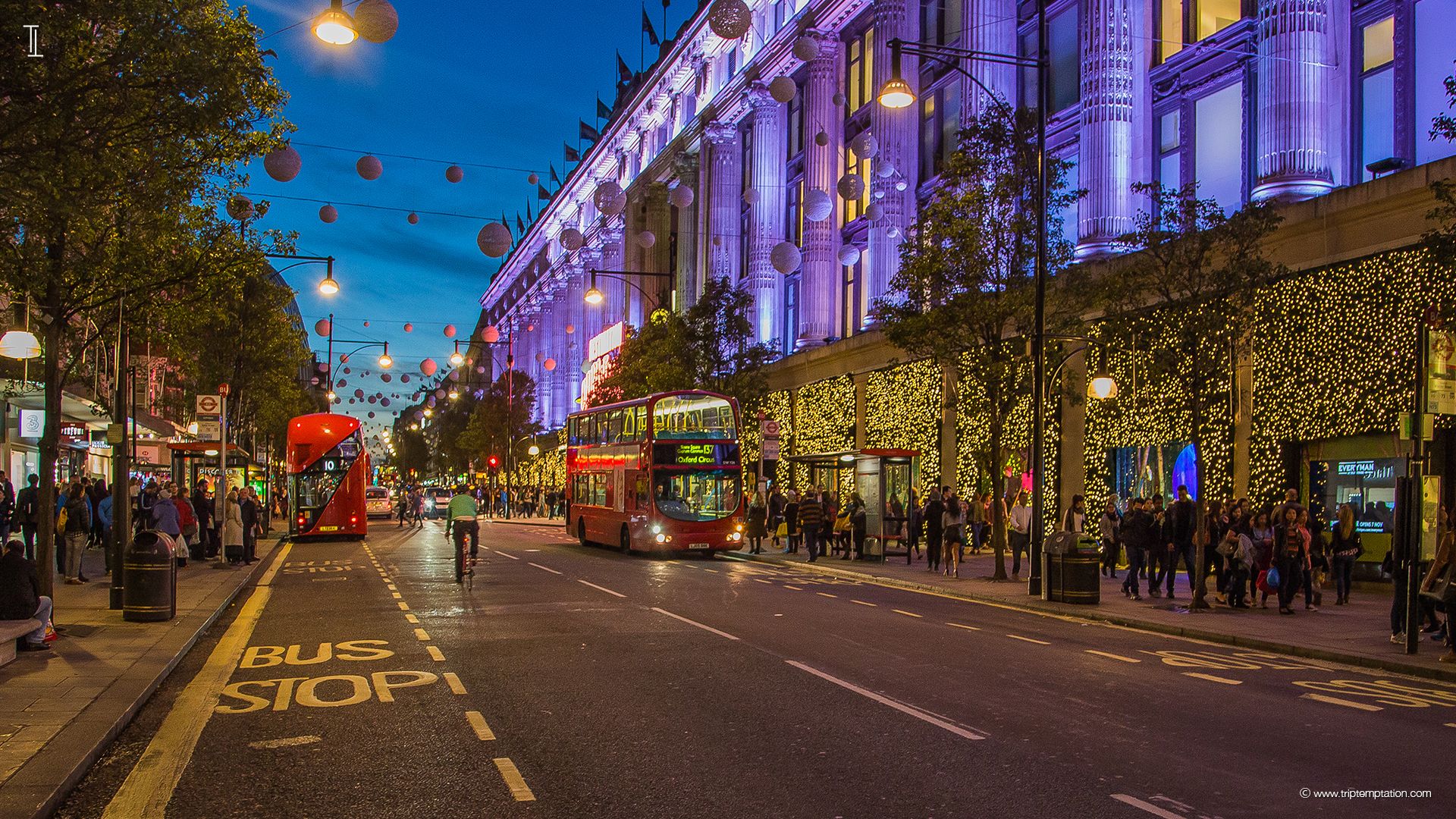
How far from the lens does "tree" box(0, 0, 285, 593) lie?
10.3m

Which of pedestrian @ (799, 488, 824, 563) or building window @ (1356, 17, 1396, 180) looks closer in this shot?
building window @ (1356, 17, 1396, 180)

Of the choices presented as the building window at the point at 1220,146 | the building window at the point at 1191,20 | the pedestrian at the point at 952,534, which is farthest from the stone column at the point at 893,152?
the pedestrian at the point at 952,534

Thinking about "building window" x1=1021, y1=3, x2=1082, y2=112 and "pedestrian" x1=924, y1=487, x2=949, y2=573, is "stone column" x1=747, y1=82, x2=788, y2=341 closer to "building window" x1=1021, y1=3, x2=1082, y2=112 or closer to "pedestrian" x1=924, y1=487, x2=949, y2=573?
"building window" x1=1021, y1=3, x2=1082, y2=112

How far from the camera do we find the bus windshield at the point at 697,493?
31859 mm

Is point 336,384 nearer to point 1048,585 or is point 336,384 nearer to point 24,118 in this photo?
point 1048,585

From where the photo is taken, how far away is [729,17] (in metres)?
25.4

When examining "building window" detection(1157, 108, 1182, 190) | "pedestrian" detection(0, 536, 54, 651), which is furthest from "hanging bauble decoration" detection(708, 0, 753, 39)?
"pedestrian" detection(0, 536, 54, 651)

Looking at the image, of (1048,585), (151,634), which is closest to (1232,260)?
(1048,585)

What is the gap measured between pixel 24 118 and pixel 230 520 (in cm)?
1884

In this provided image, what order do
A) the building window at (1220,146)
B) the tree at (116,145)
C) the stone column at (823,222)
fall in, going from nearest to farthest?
the tree at (116,145)
the building window at (1220,146)
the stone column at (823,222)

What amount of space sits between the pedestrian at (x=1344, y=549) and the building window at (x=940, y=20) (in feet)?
76.6

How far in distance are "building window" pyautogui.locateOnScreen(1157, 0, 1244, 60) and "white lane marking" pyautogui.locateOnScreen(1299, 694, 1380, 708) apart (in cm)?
1962

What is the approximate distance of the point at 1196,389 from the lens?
1945 cm

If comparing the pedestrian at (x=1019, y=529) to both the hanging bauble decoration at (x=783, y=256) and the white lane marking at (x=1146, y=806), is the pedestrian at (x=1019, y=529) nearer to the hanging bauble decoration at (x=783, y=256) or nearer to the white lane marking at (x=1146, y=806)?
the hanging bauble decoration at (x=783, y=256)
